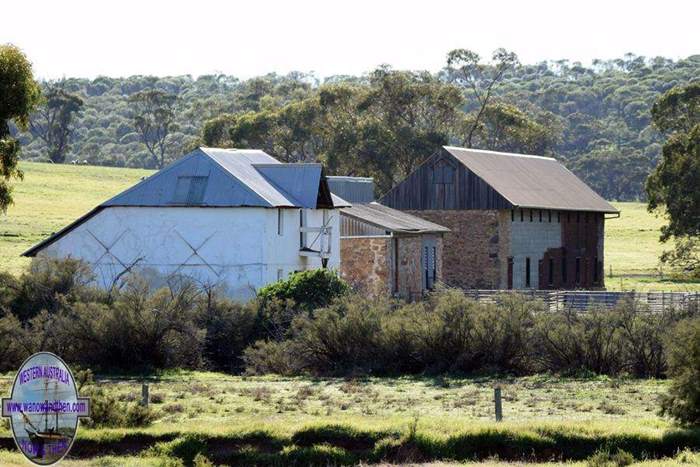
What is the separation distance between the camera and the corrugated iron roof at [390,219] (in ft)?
176

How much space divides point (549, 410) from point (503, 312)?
933cm

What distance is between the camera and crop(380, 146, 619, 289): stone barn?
62.4 m

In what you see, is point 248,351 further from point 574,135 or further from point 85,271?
point 574,135

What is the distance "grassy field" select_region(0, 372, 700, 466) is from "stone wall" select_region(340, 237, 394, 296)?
961 inches

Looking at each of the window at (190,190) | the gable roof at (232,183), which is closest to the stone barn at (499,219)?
the gable roof at (232,183)

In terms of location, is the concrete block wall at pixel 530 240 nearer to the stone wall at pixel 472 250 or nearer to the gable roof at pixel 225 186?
the stone wall at pixel 472 250

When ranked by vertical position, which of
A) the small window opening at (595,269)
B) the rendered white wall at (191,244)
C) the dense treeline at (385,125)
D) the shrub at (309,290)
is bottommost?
the small window opening at (595,269)

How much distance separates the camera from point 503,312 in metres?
35.8

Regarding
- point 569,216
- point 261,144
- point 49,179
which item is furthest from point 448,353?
point 49,179

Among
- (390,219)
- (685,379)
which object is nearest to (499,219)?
(390,219)

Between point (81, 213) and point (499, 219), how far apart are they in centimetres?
2833

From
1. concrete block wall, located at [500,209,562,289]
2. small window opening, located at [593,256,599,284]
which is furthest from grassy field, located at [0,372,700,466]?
small window opening, located at [593,256,599,284]

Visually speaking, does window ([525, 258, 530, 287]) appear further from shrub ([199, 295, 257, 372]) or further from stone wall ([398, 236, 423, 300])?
shrub ([199, 295, 257, 372])

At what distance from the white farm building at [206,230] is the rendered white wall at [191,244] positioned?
0.11 feet
